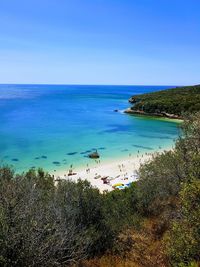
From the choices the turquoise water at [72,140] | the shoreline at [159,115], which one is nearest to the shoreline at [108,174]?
the turquoise water at [72,140]

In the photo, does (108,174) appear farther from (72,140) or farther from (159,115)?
(159,115)

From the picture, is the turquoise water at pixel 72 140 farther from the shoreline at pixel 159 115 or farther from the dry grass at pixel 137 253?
the dry grass at pixel 137 253

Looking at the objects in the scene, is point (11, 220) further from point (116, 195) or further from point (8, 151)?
point (8, 151)

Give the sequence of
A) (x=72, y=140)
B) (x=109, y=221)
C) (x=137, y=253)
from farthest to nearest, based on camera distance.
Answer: (x=72, y=140) → (x=109, y=221) → (x=137, y=253)

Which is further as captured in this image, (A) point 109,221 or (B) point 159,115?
(B) point 159,115

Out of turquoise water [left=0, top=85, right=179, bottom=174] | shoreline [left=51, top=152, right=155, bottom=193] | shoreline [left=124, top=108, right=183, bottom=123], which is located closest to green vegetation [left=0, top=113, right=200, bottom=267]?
shoreline [left=51, top=152, right=155, bottom=193]

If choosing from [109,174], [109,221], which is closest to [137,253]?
[109,221]

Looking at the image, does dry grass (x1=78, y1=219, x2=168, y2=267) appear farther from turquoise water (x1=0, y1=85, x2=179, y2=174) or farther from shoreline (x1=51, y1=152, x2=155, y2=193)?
turquoise water (x1=0, y1=85, x2=179, y2=174)
